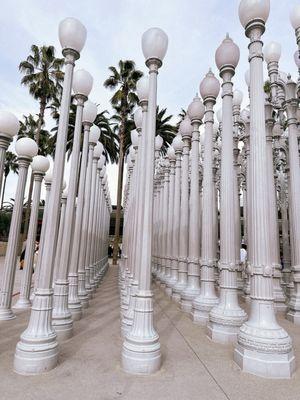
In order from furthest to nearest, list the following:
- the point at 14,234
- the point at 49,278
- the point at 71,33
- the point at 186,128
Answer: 1. the point at 186,128
2. the point at 14,234
3. the point at 71,33
4. the point at 49,278

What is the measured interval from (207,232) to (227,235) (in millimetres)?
1197

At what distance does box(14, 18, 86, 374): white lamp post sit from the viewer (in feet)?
13.3

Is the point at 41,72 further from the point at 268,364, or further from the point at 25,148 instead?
the point at 268,364

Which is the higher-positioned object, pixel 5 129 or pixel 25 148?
pixel 25 148

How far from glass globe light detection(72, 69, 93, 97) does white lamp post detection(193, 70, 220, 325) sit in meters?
2.94

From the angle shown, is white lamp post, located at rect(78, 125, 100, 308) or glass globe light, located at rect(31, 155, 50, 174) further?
white lamp post, located at rect(78, 125, 100, 308)

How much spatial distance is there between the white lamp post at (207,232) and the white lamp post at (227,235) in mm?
904

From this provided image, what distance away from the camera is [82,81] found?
258 inches

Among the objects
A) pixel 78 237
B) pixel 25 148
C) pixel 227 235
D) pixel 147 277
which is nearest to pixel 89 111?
pixel 25 148

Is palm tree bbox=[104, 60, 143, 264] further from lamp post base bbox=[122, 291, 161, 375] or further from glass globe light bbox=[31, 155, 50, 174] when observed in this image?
lamp post base bbox=[122, 291, 161, 375]

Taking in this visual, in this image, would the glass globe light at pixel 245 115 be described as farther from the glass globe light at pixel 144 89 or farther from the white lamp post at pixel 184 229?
the glass globe light at pixel 144 89

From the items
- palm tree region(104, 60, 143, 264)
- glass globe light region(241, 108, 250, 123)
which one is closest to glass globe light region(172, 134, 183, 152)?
glass globe light region(241, 108, 250, 123)

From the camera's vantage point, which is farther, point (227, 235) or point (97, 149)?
point (97, 149)

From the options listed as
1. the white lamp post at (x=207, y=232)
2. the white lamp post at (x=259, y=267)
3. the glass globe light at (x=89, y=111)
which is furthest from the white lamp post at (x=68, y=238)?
the white lamp post at (x=259, y=267)
